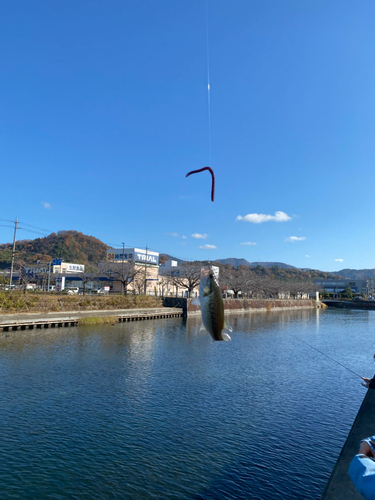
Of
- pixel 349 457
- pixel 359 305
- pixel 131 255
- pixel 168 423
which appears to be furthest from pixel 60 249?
pixel 349 457

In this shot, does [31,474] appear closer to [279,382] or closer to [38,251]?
[279,382]

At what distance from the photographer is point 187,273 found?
57.2 meters

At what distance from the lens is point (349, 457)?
614 cm

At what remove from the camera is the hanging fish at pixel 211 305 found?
2258 mm

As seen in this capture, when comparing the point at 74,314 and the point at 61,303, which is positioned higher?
the point at 61,303

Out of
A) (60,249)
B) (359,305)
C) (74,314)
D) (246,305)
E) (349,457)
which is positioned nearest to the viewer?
(349,457)

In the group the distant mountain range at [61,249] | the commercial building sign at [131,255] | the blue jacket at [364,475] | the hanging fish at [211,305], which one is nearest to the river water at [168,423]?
the blue jacket at [364,475]

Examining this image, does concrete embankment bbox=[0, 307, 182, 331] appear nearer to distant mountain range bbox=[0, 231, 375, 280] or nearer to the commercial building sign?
the commercial building sign

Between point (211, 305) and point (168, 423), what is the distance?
941 cm

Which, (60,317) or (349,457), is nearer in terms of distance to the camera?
(349,457)

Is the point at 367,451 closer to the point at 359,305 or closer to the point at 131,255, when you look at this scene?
the point at 131,255

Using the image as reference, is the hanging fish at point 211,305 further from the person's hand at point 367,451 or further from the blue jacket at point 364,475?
the person's hand at point 367,451

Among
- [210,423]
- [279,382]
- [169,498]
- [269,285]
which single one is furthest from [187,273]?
[169,498]

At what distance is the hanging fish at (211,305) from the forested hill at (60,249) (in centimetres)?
8549
